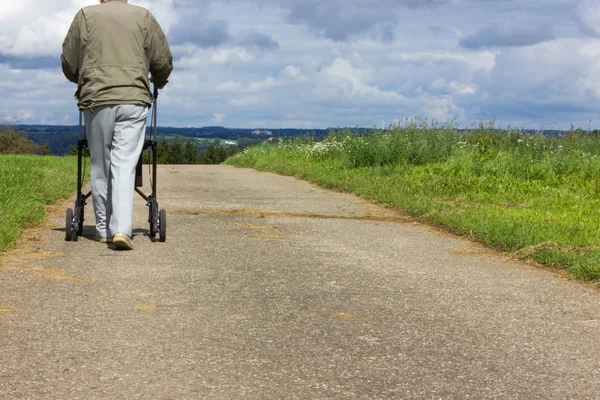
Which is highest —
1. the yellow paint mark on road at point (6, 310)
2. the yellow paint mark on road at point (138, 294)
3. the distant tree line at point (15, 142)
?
the yellow paint mark on road at point (138, 294)

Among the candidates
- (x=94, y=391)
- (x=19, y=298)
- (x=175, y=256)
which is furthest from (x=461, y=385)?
(x=175, y=256)

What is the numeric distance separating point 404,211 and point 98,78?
194 inches

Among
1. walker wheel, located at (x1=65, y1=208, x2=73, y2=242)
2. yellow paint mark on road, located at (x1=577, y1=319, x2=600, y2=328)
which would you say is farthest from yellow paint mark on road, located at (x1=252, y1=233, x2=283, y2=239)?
yellow paint mark on road, located at (x1=577, y1=319, x2=600, y2=328)

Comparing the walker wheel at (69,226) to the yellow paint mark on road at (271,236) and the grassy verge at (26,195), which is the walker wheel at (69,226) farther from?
the yellow paint mark on road at (271,236)

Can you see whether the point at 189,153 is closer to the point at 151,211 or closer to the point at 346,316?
the point at 151,211

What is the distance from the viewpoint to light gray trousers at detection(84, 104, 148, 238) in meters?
7.39

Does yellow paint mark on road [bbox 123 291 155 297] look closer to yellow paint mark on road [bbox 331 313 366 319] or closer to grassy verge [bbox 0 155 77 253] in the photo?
yellow paint mark on road [bbox 331 313 366 319]

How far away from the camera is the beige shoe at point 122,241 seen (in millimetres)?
7172

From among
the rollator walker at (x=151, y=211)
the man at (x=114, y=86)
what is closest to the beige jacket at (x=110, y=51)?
the man at (x=114, y=86)

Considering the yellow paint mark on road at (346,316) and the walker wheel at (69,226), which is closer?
the yellow paint mark on road at (346,316)

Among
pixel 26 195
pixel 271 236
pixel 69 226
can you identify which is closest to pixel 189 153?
pixel 26 195

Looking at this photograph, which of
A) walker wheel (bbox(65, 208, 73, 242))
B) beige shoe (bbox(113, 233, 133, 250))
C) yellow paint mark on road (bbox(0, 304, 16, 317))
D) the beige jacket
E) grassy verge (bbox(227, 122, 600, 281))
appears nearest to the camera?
yellow paint mark on road (bbox(0, 304, 16, 317))

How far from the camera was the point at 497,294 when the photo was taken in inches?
234

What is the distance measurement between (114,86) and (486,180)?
26.6 feet
